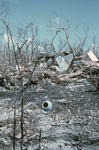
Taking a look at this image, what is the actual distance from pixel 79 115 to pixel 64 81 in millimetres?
3942

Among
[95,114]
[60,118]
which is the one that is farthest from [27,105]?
[95,114]

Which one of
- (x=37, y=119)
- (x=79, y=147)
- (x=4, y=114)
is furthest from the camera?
(x=4, y=114)

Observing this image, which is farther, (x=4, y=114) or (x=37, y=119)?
(x=4, y=114)

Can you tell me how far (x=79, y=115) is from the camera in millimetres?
3119

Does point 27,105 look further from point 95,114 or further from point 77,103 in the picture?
point 95,114

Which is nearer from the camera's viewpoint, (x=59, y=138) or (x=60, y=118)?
(x=59, y=138)

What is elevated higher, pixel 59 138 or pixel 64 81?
pixel 59 138

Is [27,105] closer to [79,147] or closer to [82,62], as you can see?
[79,147]

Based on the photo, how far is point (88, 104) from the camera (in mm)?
3768

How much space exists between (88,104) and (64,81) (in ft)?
10.8

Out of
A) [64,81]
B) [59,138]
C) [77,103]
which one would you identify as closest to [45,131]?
[59,138]

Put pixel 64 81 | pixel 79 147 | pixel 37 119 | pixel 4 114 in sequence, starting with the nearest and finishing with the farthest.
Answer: pixel 79 147, pixel 37 119, pixel 4 114, pixel 64 81

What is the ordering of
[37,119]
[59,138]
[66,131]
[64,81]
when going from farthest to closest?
[64,81], [37,119], [66,131], [59,138]

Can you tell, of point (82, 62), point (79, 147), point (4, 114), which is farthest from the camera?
point (82, 62)
